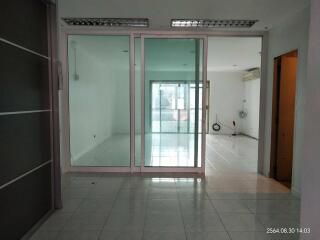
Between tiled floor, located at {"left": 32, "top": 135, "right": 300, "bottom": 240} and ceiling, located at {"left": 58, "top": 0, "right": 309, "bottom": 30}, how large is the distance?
2764mm

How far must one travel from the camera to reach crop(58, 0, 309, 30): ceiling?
3.48 m

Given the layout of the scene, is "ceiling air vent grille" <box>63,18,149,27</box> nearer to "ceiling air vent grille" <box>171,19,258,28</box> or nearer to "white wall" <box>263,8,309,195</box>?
"ceiling air vent grille" <box>171,19,258,28</box>

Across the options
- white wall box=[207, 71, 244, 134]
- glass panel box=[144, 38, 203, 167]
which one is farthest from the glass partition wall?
white wall box=[207, 71, 244, 134]

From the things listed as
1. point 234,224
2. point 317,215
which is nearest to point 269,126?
point 234,224

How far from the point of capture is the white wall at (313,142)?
187 cm

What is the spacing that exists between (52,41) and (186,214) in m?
2.67

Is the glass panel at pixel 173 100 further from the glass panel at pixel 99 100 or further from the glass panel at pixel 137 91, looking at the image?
the glass panel at pixel 99 100

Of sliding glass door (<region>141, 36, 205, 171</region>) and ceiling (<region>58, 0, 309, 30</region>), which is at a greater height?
ceiling (<region>58, 0, 309, 30</region>)

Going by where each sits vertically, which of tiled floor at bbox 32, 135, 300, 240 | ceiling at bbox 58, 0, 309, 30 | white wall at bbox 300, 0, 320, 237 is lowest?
tiled floor at bbox 32, 135, 300, 240

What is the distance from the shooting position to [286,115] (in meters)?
4.54

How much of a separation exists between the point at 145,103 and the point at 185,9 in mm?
1959

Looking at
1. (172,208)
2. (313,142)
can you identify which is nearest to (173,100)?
(172,208)

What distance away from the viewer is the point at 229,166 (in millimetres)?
5625

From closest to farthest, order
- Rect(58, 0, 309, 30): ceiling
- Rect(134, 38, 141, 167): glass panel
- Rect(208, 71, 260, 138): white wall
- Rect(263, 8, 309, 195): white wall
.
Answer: Rect(58, 0, 309, 30): ceiling < Rect(263, 8, 309, 195): white wall < Rect(134, 38, 141, 167): glass panel < Rect(208, 71, 260, 138): white wall
